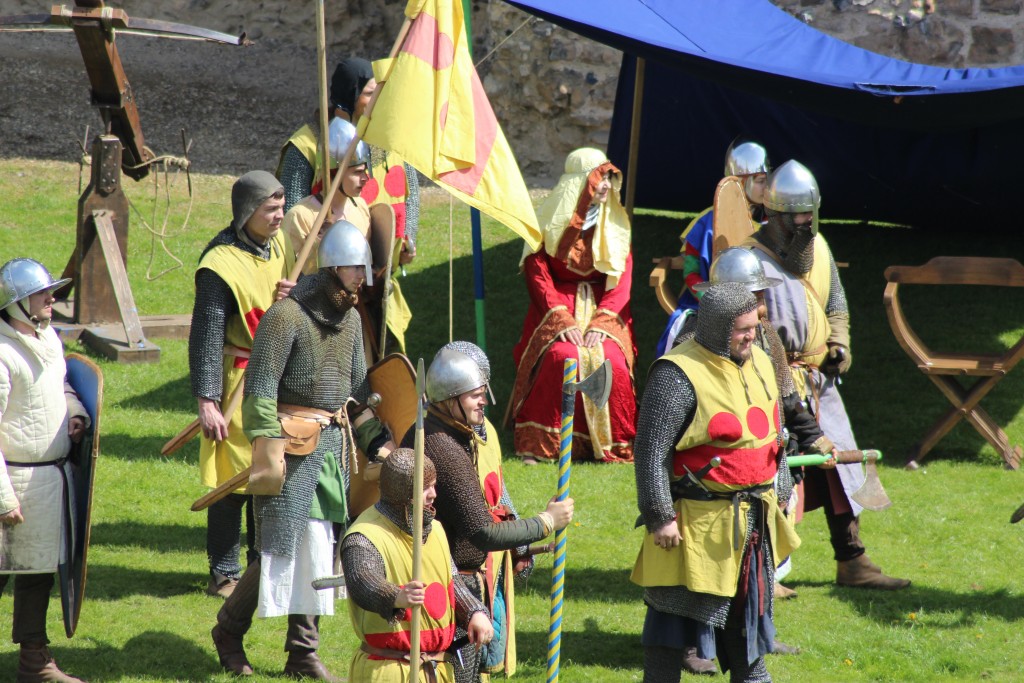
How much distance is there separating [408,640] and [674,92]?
6.33 metres

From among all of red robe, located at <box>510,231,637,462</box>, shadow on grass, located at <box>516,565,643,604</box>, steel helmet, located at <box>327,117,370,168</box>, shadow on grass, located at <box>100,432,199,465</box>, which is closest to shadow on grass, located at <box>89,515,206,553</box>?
shadow on grass, located at <box>100,432,199,465</box>

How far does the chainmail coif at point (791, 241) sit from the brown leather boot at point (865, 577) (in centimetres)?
129

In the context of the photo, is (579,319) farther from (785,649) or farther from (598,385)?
(598,385)

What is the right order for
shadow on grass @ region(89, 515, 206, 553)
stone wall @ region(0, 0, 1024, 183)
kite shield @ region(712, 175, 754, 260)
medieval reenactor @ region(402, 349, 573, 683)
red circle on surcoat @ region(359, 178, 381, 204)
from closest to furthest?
medieval reenactor @ region(402, 349, 573, 683) < shadow on grass @ region(89, 515, 206, 553) < kite shield @ region(712, 175, 754, 260) < red circle on surcoat @ region(359, 178, 381, 204) < stone wall @ region(0, 0, 1024, 183)

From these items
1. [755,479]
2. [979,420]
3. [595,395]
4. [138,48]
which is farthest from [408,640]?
[138,48]

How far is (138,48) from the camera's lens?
46.5ft

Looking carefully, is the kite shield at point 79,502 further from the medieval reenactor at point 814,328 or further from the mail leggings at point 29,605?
the medieval reenactor at point 814,328

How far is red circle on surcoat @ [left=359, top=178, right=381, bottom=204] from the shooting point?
241 inches

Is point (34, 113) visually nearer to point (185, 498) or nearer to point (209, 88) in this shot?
point (209, 88)

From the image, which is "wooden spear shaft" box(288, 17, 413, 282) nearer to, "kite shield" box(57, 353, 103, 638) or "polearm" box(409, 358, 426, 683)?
"kite shield" box(57, 353, 103, 638)

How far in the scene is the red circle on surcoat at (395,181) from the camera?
6.22m

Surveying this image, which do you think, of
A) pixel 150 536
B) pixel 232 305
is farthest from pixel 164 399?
pixel 232 305

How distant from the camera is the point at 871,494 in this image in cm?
542

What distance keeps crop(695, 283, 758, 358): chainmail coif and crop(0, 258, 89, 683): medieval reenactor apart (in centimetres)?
203
